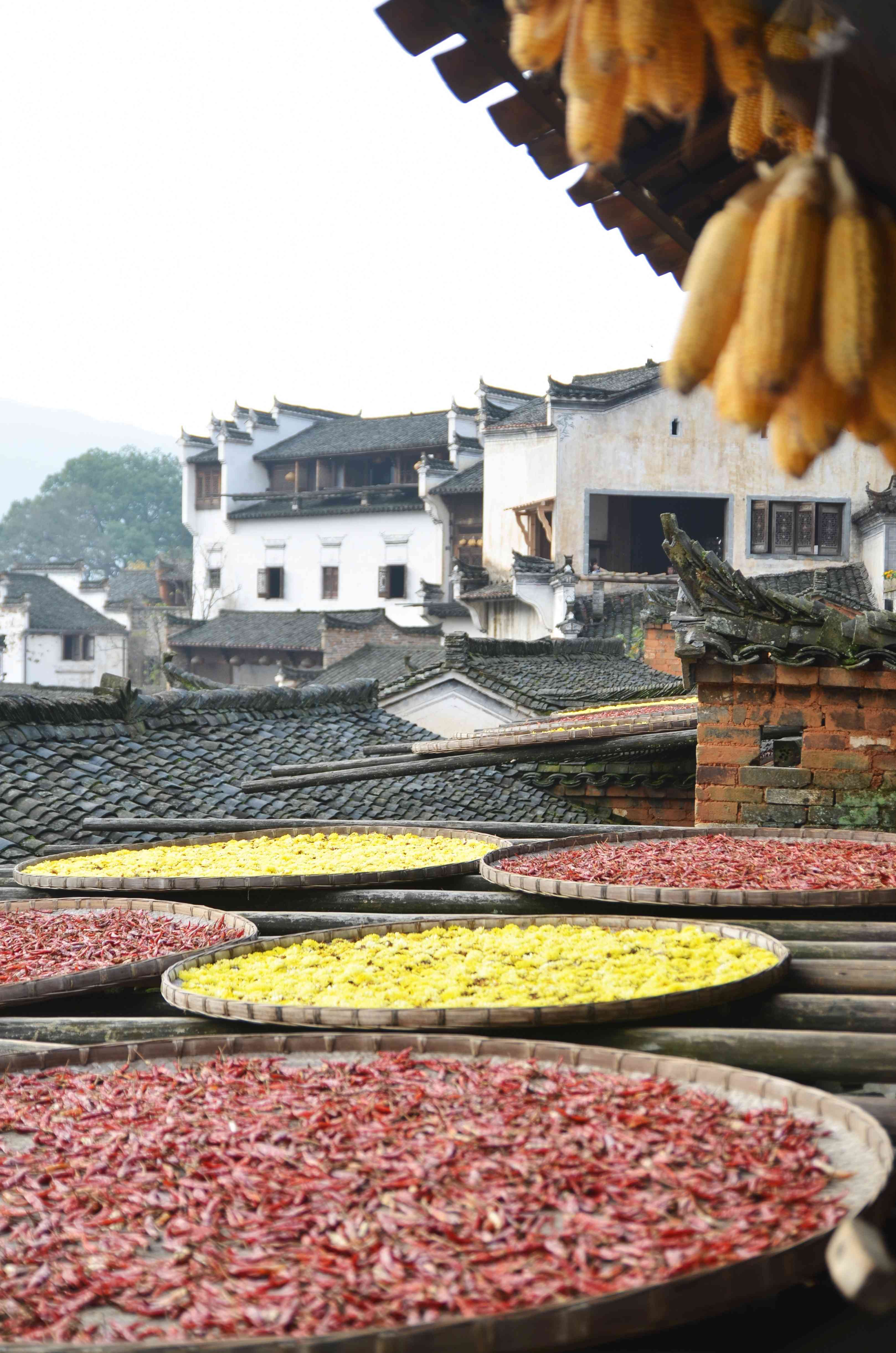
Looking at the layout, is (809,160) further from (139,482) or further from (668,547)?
(139,482)

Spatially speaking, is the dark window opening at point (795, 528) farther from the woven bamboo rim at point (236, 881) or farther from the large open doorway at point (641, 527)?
the woven bamboo rim at point (236, 881)

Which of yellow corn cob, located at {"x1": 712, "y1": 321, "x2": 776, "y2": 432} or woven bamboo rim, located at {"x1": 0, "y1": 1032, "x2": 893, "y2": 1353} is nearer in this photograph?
yellow corn cob, located at {"x1": 712, "y1": 321, "x2": 776, "y2": 432}

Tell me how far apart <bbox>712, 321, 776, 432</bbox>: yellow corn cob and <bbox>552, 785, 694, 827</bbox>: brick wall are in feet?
30.3

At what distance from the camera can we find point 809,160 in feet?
5.07

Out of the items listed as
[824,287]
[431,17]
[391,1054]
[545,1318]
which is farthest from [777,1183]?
[431,17]

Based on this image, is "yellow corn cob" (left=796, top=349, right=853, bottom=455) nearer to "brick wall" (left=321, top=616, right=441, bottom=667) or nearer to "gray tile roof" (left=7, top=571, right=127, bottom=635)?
"brick wall" (left=321, top=616, right=441, bottom=667)

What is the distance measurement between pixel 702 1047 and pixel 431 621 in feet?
109

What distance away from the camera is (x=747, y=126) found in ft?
6.08

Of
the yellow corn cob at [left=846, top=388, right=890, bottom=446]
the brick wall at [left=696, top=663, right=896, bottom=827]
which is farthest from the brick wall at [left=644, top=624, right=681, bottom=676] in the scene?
the yellow corn cob at [left=846, top=388, right=890, bottom=446]

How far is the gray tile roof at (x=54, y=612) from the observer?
145 feet

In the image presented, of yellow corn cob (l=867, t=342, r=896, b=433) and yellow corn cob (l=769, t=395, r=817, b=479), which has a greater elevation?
yellow corn cob (l=867, t=342, r=896, b=433)

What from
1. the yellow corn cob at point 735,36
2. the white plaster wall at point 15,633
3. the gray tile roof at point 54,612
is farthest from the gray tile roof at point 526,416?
the yellow corn cob at point 735,36

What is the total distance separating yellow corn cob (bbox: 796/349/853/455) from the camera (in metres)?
1.54

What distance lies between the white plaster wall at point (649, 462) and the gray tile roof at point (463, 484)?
22.3 feet
